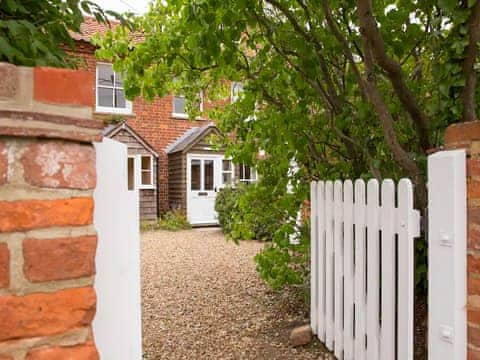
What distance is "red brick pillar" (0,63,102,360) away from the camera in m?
0.78

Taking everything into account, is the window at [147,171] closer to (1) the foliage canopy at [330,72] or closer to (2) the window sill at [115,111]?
(2) the window sill at [115,111]

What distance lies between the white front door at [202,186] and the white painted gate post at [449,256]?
10.7m

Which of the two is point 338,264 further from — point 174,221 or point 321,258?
point 174,221

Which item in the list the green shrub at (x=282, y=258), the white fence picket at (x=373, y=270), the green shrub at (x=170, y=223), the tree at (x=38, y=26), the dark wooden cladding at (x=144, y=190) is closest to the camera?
the tree at (x=38, y=26)

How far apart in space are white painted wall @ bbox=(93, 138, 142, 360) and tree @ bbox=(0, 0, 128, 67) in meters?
0.27

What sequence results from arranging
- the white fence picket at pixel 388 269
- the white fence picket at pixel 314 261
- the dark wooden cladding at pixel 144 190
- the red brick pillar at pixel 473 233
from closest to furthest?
1. the red brick pillar at pixel 473 233
2. the white fence picket at pixel 388 269
3. the white fence picket at pixel 314 261
4. the dark wooden cladding at pixel 144 190

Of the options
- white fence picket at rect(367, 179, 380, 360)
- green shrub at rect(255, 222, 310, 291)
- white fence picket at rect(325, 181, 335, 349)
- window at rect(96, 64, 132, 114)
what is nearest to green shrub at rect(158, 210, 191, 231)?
window at rect(96, 64, 132, 114)

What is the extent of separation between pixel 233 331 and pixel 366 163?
180 cm

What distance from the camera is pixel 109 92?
478 inches

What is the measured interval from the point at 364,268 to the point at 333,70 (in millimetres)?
1907

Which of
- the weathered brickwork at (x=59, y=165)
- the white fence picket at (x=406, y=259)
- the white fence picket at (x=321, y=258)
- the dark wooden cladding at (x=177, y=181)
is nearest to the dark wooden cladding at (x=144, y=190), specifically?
the dark wooden cladding at (x=177, y=181)

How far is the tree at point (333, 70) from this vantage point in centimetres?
250

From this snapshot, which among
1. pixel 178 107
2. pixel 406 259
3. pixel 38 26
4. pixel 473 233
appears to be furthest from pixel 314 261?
pixel 178 107

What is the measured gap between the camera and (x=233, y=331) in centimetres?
357
